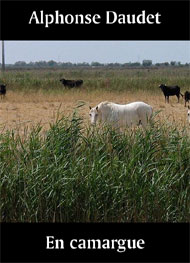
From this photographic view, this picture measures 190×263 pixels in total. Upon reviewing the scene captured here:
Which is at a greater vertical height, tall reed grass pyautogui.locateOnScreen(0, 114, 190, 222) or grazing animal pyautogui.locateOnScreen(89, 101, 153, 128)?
grazing animal pyautogui.locateOnScreen(89, 101, 153, 128)

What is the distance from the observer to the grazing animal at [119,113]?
7.34m

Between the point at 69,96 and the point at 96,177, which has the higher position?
the point at 69,96

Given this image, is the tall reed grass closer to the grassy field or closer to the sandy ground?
the grassy field

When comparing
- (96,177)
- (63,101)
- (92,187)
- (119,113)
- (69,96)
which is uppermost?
(69,96)

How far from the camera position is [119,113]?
7.84 meters

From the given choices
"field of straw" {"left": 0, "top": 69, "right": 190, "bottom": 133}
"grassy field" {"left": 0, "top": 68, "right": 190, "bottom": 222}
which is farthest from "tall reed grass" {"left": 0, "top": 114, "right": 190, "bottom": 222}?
"field of straw" {"left": 0, "top": 69, "right": 190, "bottom": 133}

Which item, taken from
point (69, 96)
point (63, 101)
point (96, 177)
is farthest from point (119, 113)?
point (69, 96)

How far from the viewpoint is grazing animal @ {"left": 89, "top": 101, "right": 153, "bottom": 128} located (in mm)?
7344

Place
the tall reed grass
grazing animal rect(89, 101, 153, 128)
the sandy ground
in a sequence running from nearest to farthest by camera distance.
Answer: the tall reed grass, grazing animal rect(89, 101, 153, 128), the sandy ground

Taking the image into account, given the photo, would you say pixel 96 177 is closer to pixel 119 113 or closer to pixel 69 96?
pixel 119 113

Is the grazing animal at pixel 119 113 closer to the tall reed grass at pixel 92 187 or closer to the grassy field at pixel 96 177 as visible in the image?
the grassy field at pixel 96 177

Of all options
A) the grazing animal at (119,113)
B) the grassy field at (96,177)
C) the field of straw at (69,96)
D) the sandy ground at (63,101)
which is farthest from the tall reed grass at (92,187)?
the sandy ground at (63,101)

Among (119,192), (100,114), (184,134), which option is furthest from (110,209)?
(100,114)

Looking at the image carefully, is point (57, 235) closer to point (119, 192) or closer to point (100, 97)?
point (119, 192)
